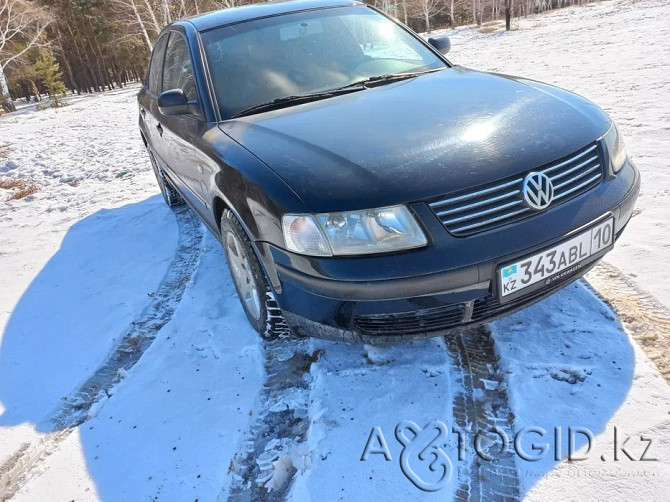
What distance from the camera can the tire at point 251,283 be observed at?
220 centimetres

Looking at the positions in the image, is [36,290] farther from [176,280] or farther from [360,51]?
[360,51]

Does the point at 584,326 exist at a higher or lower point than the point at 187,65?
lower

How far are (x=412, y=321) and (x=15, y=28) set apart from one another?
3147cm

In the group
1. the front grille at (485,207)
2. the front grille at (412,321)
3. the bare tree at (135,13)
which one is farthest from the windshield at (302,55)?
the bare tree at (135,13)

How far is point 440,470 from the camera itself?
5.50 feet

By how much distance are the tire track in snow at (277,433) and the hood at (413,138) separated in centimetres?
90

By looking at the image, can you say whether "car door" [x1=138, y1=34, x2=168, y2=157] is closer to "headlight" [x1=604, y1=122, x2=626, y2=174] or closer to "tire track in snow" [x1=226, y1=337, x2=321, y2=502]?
"tire track in snow" [x1=226, y1=337, x2=321, y2=502]

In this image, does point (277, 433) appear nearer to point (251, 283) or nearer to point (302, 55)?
point (251, 283)

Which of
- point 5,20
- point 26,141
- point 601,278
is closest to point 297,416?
point 601,278

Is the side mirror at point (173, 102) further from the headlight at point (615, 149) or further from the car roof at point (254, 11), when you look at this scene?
the headlight at point (615, 149)

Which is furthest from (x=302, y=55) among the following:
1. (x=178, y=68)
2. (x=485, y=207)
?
(x=485, y=207)

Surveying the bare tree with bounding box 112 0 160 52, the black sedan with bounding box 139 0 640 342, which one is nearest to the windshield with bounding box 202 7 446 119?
the black sedan with bounding box 139 0 640 342

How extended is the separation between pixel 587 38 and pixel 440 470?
14473mm

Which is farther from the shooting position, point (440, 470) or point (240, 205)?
point (240, 205)
